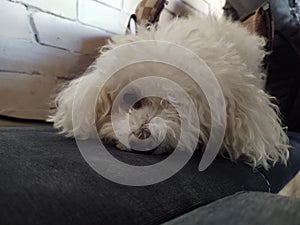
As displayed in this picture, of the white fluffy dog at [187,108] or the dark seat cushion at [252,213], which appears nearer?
the dark seat cushion at [252,213]

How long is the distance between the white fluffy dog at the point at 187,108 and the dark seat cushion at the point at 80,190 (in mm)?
87

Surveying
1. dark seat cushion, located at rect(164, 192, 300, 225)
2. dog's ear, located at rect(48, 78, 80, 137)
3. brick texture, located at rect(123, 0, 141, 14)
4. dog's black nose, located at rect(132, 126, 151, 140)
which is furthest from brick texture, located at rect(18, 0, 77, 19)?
dark seat cushion, located at rect(164, 192, 300, 225)

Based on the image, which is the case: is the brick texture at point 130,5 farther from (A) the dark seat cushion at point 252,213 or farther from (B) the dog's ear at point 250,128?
(A) the dark seat cushion at point 252,213

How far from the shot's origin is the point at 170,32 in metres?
0.92

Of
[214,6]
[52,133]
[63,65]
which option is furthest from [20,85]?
[214,6]

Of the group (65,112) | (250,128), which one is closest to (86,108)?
(65,112)

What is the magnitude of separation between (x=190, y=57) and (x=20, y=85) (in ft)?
1.93

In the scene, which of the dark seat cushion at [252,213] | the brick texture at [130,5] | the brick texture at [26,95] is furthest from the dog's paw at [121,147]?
the brick texture at [130,5]

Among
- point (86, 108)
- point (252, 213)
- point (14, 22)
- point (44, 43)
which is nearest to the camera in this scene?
point (252, 213)

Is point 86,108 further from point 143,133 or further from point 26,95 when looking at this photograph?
point 26,95

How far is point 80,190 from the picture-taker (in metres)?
0.46

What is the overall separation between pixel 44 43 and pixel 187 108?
0.63m

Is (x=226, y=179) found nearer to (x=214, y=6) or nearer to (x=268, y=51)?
(x=268, y=51)

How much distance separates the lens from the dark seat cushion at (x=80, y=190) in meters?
0.40
